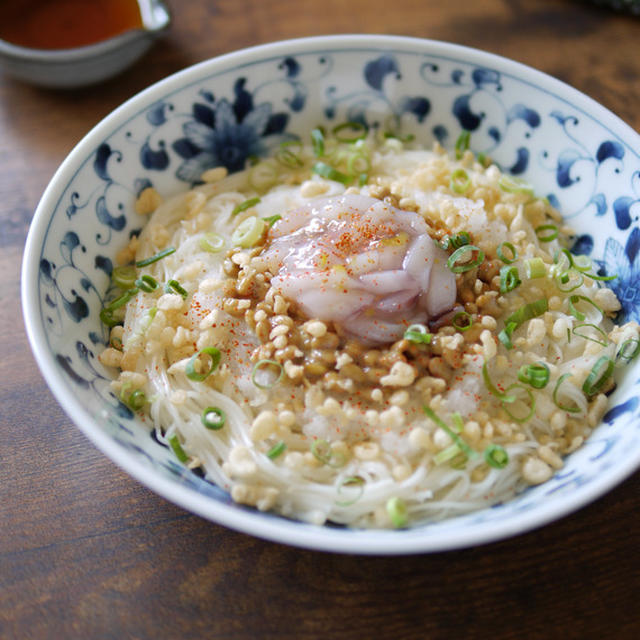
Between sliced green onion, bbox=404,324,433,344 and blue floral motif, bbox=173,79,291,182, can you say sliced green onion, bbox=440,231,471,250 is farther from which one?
blue floral motif, bbox=173,79,291,182

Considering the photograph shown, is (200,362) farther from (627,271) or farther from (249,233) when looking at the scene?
(627,271)

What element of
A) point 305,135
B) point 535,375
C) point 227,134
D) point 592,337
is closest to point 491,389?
point 535,375

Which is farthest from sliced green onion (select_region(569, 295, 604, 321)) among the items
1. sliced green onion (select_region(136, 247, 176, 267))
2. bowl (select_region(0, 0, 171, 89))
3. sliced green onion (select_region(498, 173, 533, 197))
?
bowl (select_region(0, 0, 171, 89))

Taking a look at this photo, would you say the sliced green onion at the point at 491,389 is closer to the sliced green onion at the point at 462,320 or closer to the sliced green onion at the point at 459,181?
the sliced green onion at the point at 462,320

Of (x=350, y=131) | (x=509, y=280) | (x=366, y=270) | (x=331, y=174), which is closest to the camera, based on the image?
(x=366, y=270)

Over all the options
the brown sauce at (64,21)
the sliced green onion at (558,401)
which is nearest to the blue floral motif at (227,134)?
the brown sauce at (64,21)

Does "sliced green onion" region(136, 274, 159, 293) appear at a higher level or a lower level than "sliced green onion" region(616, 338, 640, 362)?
lower

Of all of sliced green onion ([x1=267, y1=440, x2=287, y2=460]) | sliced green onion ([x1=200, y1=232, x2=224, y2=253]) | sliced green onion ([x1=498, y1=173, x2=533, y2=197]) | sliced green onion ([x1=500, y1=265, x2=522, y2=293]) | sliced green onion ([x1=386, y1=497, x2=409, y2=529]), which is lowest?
sliced green onion ([x1=267, y1=440, x2=287, y2=460])
